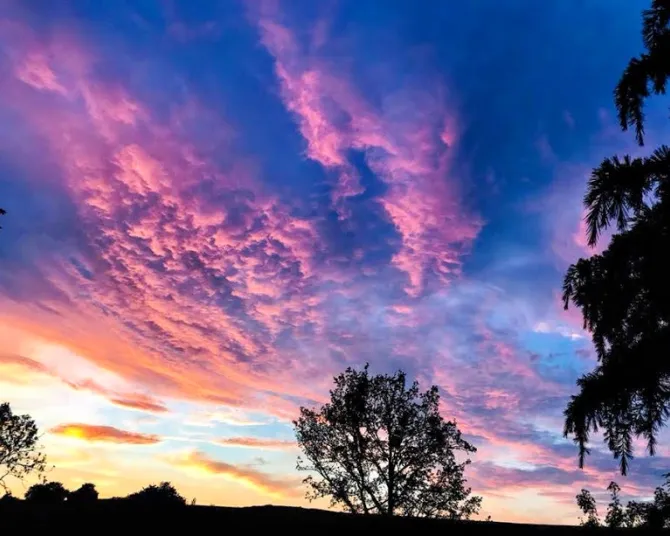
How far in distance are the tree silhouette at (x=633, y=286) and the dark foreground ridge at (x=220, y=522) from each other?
2374 mm

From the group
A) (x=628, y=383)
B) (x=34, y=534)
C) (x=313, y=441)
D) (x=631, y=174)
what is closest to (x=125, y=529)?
(x=34, y=534)

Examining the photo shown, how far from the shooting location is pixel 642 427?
10781 millimetres

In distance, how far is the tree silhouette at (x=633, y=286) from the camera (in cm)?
888

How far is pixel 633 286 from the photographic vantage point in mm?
10352

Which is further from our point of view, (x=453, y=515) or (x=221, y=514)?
(x=453, y=515)

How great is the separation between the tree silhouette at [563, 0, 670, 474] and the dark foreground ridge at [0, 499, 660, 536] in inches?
93.5

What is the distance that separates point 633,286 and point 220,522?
9250 mm

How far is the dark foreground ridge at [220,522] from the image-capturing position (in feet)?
25.5

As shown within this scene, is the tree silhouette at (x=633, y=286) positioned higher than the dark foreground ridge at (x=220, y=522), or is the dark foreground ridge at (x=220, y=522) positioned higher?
the tree silhouette at (x=633, y=286)

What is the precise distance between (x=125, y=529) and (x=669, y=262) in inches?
388

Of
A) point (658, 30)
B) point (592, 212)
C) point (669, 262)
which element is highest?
point (658, 30)

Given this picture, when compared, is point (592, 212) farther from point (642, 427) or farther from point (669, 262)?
point (642, 427)

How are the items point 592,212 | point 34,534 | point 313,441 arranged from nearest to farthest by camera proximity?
point 34,534 → point 592,212 → point 313,441

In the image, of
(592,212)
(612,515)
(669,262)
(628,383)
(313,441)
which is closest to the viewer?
(669,262)
